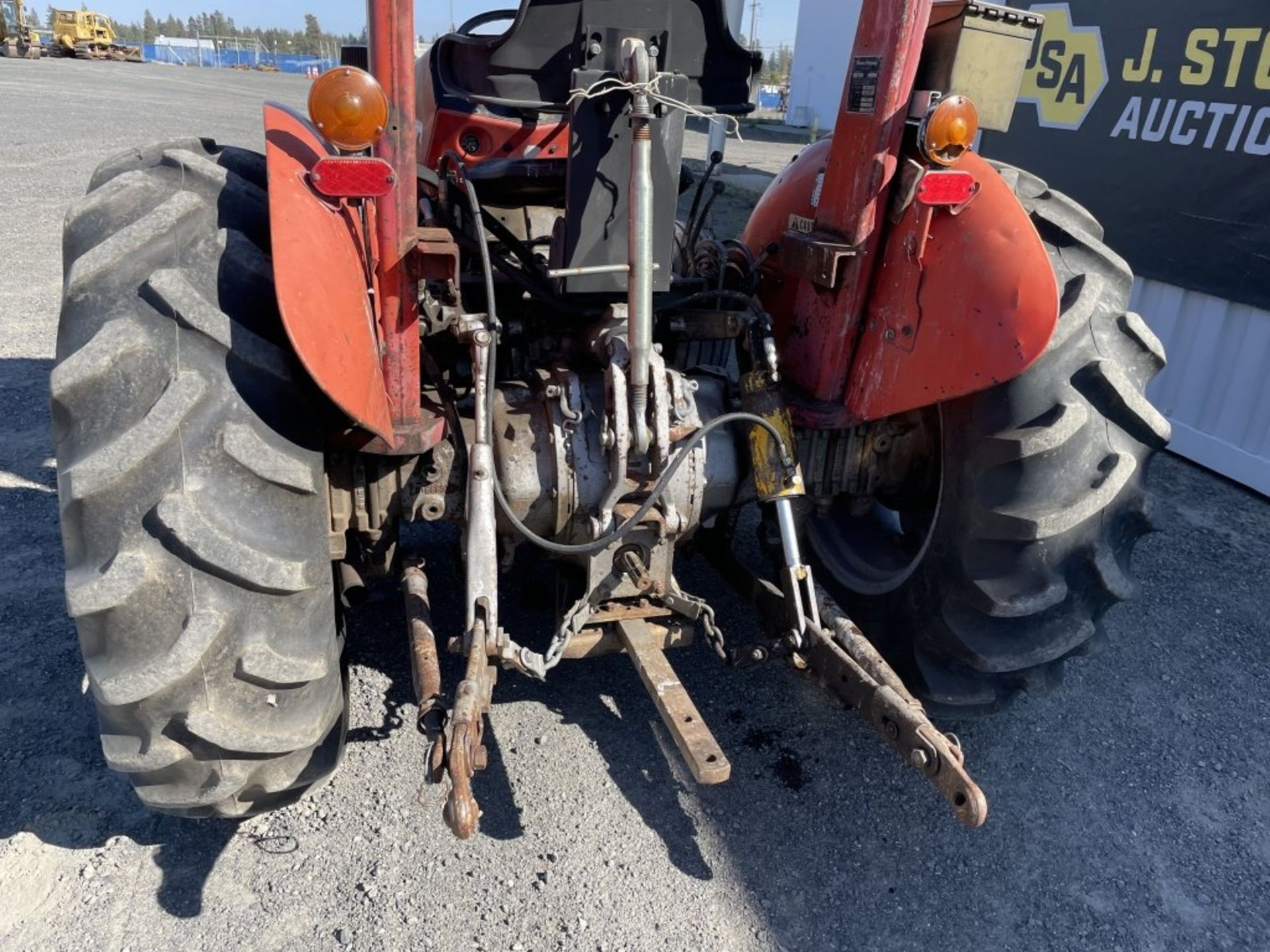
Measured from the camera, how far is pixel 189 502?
5.61ft

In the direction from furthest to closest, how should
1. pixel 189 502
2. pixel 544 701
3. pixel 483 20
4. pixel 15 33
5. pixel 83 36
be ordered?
pixel 83 36
pixel 15 33
pixel 483 20
pixel 544 701
pixel 189 502

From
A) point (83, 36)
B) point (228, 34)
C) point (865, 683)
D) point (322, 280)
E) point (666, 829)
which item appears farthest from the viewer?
point (228, 34)

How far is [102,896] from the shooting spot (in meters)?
2.12

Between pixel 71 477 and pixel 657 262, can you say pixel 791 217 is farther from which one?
pixel 71 477

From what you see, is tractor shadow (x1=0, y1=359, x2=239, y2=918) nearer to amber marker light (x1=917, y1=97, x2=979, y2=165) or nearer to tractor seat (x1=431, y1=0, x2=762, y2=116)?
tractor seat (x1=431, y1=0, x2=762, y2=116)

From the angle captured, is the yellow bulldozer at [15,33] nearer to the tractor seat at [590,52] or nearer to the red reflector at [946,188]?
the tractor seat at [590,52]

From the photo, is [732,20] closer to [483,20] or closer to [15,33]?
[483,20]

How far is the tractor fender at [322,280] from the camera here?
5.71 ft

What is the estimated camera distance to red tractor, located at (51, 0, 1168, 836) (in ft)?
5.76

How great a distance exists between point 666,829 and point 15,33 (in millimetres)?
45331

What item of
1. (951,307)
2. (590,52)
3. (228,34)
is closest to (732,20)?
(590,52)

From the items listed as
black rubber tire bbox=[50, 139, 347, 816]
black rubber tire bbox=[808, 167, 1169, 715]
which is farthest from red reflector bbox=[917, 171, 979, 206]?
black rubber tire bbox=[50, 139, 347, 816]

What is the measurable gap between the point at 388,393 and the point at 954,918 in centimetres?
179

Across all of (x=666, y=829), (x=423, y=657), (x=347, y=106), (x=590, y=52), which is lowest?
(x=666, y=829)
